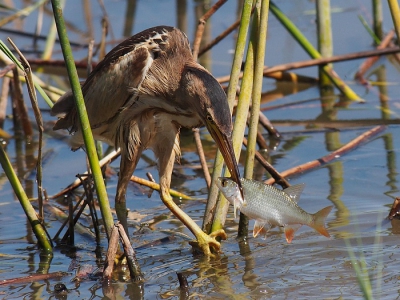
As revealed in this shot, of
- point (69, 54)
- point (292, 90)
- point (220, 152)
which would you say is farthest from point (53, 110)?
point (292, 90)

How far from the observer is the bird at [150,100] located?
12.8 ft

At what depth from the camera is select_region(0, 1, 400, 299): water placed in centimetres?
342

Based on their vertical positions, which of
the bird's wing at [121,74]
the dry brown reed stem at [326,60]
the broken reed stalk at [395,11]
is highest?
the broken reed stalk at [395,11]

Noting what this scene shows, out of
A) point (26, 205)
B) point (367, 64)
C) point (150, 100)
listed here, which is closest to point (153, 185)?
point (150, 100)

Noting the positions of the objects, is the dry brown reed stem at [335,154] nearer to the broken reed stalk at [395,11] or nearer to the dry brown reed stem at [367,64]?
the broken reed stalk at [395,11]

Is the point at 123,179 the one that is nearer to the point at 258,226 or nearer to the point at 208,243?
the point at 208,243

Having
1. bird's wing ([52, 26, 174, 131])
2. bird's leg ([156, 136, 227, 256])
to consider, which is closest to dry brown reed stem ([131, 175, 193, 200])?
bird's leg ([156, 136, 227, 256])

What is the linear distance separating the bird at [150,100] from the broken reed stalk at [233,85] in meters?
0.11

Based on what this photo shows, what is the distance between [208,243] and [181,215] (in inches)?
14.9

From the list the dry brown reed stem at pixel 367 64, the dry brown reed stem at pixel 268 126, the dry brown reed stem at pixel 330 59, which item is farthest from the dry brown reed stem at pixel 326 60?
the dry brown reed stem at pixel 268 126

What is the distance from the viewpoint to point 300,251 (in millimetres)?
3742

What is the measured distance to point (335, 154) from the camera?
5156 millimetres

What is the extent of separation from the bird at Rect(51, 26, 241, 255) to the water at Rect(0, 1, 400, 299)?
26 cm

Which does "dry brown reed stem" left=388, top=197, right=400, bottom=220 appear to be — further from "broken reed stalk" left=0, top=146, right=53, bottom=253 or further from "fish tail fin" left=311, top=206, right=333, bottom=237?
"broken reed stalk" left=0, top=146, right=53, bottom=253
